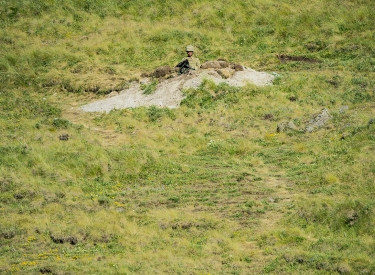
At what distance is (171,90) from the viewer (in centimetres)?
2238

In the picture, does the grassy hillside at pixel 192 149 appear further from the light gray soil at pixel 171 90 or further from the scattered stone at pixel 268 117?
the light gray soil at pixel 171 90

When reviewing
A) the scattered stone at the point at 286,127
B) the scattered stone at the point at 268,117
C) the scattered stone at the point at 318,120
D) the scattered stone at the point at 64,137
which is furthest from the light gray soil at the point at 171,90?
the scattered stone at the point at 318,120

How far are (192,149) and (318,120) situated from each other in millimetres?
4060

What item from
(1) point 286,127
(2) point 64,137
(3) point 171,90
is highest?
(2) point 64,137

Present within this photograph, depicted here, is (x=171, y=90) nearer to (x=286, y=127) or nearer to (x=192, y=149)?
(x=192, y=149)

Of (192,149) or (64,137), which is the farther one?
(64,137)

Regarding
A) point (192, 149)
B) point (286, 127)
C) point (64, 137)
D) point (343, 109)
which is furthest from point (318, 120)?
point (64, 137)

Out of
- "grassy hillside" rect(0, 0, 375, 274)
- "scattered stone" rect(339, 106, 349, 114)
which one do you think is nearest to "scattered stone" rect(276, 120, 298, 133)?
"grassy hillside" rect(0, 0, 375, 274)

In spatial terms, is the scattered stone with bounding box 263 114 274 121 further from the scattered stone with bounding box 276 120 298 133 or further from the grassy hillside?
the scattered stone with bounding box 276 120 298 133

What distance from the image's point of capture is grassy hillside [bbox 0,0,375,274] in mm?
12055

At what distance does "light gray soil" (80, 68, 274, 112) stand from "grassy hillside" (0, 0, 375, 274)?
0.60m

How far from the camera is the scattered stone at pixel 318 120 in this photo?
18136mm

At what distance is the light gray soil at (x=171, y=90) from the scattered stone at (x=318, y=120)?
425cm

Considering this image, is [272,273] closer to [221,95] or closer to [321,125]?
[321,125]
